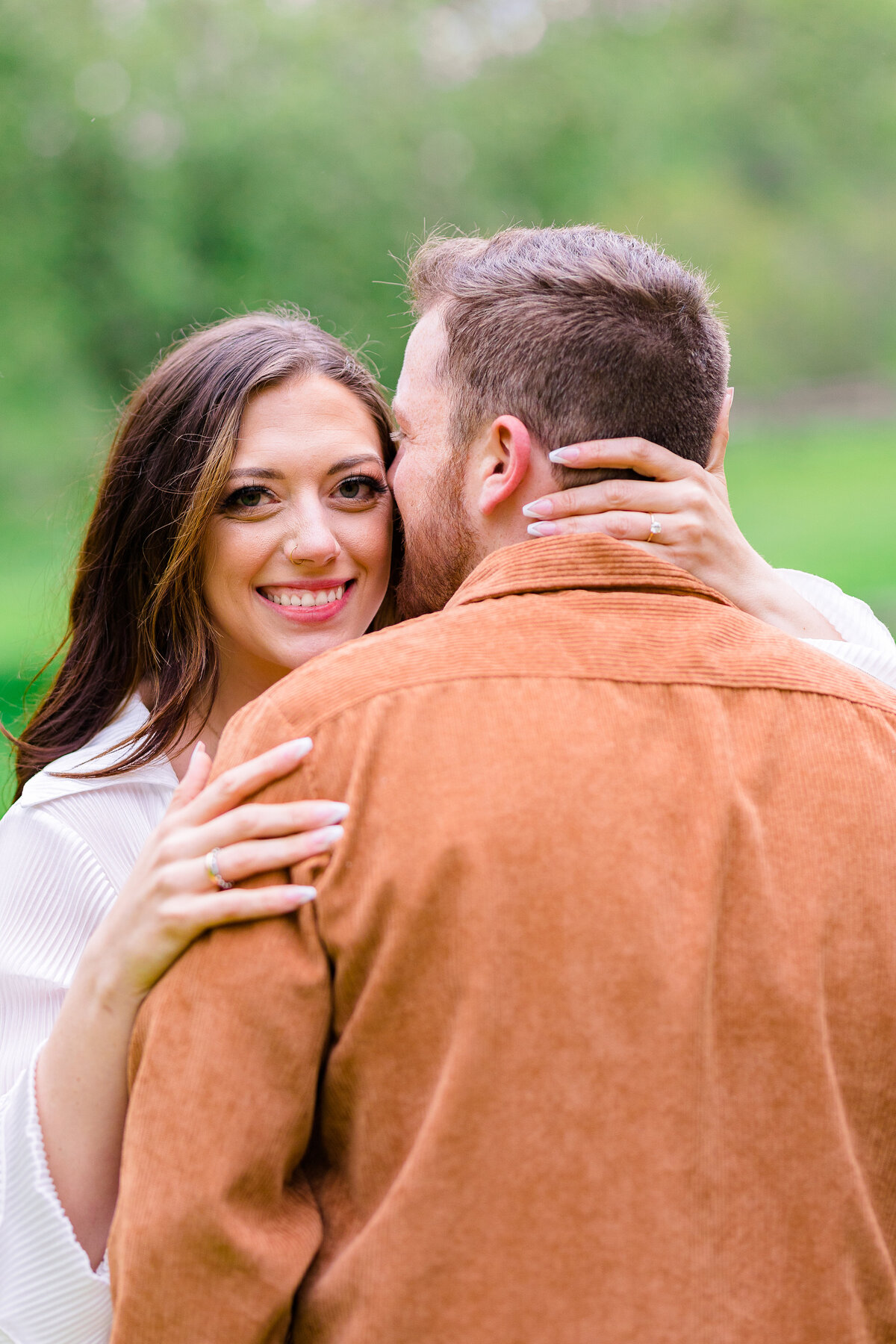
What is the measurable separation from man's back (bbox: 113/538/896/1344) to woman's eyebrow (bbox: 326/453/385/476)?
1.24m

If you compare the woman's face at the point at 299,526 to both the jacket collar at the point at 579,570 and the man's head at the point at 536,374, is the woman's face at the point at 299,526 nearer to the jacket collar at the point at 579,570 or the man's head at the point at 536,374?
the man's head at the point at 536,374

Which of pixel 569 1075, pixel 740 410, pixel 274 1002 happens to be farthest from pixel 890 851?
pixel 740 410

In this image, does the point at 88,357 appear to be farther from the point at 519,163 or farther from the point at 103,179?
the point at 519,163

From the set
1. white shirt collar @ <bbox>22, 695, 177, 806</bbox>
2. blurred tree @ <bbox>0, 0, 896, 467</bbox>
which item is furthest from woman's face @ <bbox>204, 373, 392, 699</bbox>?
blurred tree @ <bbox>0, 0, 896, 467</bbox>

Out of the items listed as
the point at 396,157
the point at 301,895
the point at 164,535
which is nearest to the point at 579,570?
the point at 301,895

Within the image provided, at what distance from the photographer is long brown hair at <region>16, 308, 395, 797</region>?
2.70m

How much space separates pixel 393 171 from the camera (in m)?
19.8

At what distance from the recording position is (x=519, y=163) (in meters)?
21.2

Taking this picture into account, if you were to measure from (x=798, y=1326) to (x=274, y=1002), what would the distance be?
709 millimetres

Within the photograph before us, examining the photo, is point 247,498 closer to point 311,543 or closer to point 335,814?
point 311,543

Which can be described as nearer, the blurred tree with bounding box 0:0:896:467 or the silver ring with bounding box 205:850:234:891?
the silver ring with bounding box 205:850:234:891

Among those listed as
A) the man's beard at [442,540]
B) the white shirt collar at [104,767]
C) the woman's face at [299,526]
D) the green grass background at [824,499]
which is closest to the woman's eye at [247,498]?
the woman's face at [299,526]

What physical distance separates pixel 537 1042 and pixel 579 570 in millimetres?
597

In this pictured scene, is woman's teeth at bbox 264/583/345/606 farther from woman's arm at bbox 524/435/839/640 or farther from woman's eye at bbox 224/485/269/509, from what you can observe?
woman's arm at bbox 524/435/839/640
